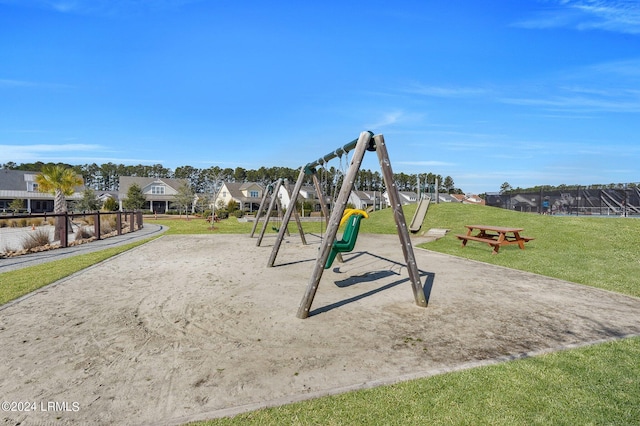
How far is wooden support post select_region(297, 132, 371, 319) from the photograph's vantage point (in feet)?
15.5

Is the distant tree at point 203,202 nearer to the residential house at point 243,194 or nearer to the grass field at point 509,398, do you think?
the residential house at point 243,194

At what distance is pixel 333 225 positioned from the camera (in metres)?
4.99

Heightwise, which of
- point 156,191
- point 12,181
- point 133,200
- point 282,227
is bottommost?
point 282,227

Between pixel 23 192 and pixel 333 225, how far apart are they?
63573 millimetres

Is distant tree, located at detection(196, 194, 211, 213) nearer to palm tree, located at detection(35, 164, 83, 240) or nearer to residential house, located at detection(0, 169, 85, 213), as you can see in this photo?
residential house, located at detection(0, 169, 85, 213)

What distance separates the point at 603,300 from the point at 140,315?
25.1 feet

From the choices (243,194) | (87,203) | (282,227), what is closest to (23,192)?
(87,203)

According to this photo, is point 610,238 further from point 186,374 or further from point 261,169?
point 261,169

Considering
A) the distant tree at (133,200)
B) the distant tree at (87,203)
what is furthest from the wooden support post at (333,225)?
the distant tree at (133,200)

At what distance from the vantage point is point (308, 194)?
64688mm

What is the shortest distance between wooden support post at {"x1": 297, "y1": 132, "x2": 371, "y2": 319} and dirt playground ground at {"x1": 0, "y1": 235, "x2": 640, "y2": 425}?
0.30 meters


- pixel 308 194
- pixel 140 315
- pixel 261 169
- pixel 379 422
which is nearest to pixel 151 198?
pixel 308 194

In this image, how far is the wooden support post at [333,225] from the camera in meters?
4.73
